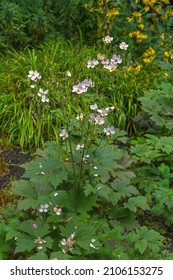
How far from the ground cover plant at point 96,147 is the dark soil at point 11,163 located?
0.16 feet

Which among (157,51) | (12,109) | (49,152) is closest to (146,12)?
(157,51)

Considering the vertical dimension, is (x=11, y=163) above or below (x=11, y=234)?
below

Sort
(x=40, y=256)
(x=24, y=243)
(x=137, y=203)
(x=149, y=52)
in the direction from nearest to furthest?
(x=40, y=256) → (x=24, y=243) → (x=137, y=203) → (x=149, y=52)

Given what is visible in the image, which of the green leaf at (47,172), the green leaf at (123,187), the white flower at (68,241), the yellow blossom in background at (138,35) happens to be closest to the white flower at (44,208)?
the green leaf at (47,172)

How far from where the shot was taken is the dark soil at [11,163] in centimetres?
538

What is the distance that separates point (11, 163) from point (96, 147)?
1.18 m

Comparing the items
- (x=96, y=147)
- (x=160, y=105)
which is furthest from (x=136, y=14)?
(x=96, y=147)

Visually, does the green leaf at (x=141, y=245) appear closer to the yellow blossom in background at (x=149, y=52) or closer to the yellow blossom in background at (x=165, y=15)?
the yellow blossom in background at (x=149, y=52)

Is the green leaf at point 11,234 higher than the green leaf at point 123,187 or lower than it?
lower

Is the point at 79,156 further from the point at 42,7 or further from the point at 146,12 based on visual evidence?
the point at 42,7

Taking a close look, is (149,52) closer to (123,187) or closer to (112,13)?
(112,13)

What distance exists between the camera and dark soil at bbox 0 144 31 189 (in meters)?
5.38

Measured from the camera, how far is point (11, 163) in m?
5.65

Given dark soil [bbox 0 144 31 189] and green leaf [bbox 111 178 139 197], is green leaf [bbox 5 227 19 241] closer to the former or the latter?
green leaf [bbox 111 178 139 197]
